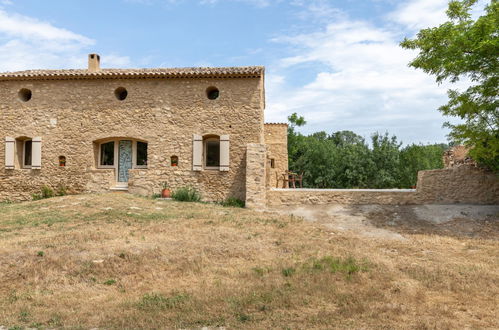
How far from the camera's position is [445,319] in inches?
168

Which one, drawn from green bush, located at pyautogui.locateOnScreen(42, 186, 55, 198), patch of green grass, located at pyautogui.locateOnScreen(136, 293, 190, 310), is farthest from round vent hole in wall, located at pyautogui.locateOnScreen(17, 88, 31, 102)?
patch of green grass, located at pyautogui.locateOnScreen(136, 293, 190, 310)

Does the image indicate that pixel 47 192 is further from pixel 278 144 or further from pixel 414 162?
pixel 414 162

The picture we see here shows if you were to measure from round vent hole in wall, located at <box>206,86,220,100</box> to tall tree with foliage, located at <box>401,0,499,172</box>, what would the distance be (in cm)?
677

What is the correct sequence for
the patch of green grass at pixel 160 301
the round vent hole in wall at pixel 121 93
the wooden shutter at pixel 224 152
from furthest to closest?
1. the round vent hole in wall at pixel 121 93
2. the wooden shutter at pixel 224 152
3. the patch of green grass at pixel 160 301

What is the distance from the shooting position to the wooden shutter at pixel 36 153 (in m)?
14.3

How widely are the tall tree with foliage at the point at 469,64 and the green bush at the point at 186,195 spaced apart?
28.2 ft

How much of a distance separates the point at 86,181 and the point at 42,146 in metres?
2.26

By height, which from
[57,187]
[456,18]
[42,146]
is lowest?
[57,187]

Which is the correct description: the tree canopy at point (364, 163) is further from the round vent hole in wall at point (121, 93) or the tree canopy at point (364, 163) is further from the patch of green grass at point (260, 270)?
the patch of green grass at point (260, 270)

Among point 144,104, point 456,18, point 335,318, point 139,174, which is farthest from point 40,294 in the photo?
point 456,18

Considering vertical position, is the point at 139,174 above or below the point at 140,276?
above

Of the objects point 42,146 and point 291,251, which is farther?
point 42,146

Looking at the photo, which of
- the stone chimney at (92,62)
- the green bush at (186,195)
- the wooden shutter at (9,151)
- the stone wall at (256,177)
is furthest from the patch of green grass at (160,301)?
the stone chimney at (92,62)

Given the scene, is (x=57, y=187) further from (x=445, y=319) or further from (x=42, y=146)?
(x=445, y=319)
